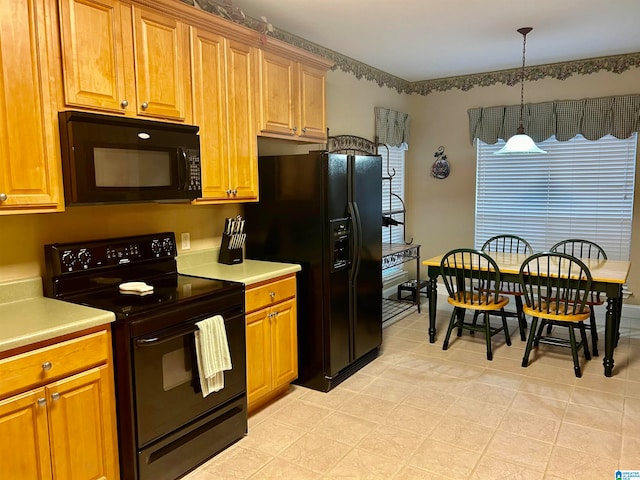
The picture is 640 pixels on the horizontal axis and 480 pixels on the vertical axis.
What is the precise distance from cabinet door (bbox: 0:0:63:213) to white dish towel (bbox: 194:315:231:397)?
0.87 meters

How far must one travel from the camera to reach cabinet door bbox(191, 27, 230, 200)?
2762 mm

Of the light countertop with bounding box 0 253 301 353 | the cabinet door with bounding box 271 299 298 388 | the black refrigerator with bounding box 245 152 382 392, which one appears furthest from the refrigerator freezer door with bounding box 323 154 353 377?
the light countertop with bounding box 0 253 301 353

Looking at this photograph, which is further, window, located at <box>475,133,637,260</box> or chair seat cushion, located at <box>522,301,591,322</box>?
window, located at <box>475,133,637,260</box>

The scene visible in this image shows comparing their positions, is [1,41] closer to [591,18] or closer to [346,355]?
[346,355]

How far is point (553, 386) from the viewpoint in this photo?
11.1ft

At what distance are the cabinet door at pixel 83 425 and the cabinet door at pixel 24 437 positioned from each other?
0.03 meters

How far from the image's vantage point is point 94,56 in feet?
7.39

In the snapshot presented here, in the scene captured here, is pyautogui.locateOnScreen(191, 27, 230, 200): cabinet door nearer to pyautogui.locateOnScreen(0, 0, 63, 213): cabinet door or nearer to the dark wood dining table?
pyautogui.locateOnScreen(0, 0, 63, 213): cabinet door

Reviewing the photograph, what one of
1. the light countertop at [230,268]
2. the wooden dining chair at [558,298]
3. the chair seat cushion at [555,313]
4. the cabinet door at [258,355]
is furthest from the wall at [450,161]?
the cabinet door at [258,355]

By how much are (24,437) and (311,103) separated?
2.68m

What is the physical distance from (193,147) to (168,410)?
135cm

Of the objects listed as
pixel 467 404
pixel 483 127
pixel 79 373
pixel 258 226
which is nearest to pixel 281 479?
pixel 79 373

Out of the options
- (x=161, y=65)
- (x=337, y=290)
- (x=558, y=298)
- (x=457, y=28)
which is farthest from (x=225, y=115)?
(x=558, y=298)

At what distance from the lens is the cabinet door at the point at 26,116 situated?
196 cm
